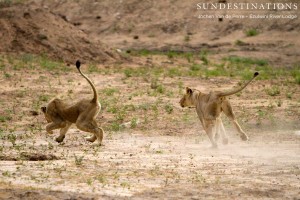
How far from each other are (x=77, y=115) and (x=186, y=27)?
22247mm

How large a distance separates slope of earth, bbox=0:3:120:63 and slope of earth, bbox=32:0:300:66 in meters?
2.28

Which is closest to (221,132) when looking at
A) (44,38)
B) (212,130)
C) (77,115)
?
(212,130)

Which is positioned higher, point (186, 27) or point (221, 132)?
point (221, 132)

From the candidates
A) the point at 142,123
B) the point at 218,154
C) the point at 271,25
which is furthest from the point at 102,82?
the point at 271,25

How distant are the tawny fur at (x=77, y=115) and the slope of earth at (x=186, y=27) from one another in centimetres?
1497

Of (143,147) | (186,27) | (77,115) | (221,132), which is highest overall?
(77,115)

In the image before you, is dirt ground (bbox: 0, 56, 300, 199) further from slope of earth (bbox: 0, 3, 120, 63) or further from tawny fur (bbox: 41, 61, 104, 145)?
slope of earth (bbox: 0, 3, 120, 63)

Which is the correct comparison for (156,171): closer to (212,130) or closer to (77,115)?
(212,130)

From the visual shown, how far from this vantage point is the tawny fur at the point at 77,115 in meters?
12.1

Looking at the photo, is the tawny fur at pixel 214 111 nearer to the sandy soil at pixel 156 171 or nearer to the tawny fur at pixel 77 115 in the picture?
the sandy soil at pixel 156 171

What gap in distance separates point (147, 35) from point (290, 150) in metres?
22.3

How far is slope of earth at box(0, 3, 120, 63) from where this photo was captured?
23.9 meters

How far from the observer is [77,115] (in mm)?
12289

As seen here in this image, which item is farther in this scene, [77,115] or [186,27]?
[186,27]
